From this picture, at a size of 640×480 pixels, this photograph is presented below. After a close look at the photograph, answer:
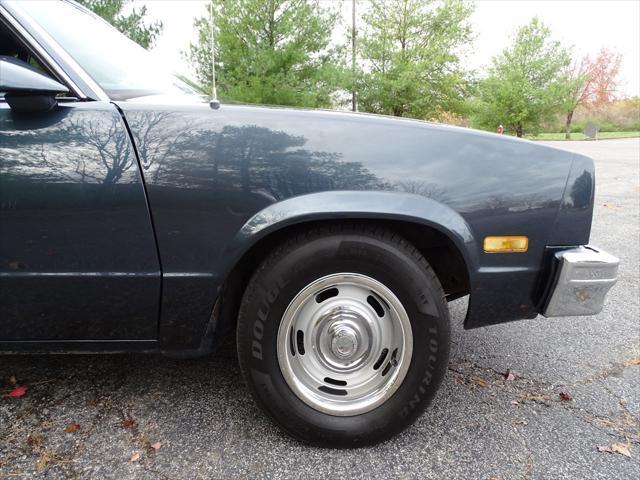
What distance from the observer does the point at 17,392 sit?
1.97 metres

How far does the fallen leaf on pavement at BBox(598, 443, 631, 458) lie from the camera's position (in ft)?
5.49

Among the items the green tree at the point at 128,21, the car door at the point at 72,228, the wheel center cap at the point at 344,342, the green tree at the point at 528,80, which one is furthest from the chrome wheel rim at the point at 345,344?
the green tree at the point at 528,80

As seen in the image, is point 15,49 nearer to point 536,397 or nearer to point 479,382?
point 479,382

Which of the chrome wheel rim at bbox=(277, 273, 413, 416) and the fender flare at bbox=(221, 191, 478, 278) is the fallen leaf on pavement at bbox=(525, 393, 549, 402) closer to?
the chrome wheel rim at bbox=(277, 273, 413, 416)

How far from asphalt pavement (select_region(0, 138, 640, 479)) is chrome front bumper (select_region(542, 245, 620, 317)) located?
0.55 meters

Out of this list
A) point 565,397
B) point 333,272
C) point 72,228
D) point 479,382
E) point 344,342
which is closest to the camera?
point 72,228

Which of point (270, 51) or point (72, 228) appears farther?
point (270, 51)

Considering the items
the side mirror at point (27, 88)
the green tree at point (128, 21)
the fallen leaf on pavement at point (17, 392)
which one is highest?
the green tree at point (128, 21)

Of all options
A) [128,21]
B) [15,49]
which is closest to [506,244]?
[15,49]

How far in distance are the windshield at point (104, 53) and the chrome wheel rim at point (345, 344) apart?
1107 millimetres

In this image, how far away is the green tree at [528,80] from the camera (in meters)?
22.8

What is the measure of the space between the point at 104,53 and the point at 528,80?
84.6 ft

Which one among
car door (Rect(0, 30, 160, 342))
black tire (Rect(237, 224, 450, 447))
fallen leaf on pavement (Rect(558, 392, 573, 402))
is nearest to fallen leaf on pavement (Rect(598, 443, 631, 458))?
fallen leaf on pavement (Rect(558, 392, 573, 402))

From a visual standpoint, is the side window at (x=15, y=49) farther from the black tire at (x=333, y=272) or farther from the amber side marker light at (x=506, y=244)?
the amber side marker light at (x=506, y=244)
